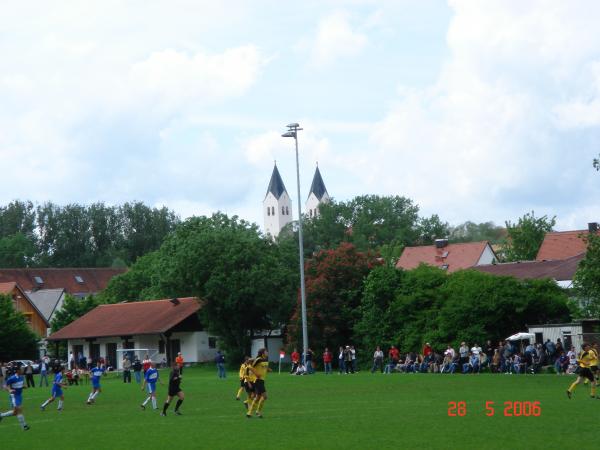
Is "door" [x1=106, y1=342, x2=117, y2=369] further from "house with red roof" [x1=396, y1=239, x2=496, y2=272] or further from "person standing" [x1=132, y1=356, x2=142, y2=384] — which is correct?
"house with red roof" [x1=396, y1=239, x2=496, y2=272]

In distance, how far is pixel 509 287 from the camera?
50.0m

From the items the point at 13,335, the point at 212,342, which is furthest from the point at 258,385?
the point at 13,335

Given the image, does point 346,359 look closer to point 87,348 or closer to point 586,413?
point 586,413

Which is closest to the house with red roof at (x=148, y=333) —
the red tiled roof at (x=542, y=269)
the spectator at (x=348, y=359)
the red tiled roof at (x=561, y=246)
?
the spectator at (x=348, y=359)

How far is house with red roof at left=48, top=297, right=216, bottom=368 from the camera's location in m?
73.2

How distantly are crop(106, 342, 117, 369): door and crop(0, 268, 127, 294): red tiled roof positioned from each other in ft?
127

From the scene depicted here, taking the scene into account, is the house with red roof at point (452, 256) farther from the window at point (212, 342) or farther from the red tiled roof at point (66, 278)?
the red tiled roof at point (66, 278)

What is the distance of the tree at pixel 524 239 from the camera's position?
94.1m

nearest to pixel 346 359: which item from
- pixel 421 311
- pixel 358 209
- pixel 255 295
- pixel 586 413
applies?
pixel 421 311

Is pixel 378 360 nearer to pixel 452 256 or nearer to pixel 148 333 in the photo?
pixel 148 333

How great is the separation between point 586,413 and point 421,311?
30752 millimetres

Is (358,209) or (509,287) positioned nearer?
(509,287)
